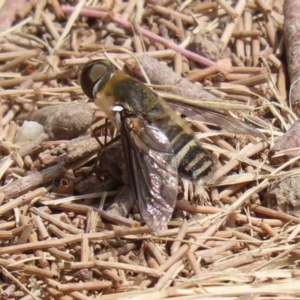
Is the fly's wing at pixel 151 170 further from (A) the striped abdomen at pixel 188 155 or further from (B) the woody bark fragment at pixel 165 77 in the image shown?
(B) the woody bark fragment at pixel 165 77

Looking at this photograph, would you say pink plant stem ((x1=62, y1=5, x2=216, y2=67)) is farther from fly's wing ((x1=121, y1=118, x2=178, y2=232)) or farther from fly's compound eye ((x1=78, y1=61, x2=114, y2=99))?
fly's wing ((x1=121, y1=118, x2=178, y2=232))

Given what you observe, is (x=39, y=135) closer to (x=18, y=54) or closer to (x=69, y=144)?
(x=69, y=144)

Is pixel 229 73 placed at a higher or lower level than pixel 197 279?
higher

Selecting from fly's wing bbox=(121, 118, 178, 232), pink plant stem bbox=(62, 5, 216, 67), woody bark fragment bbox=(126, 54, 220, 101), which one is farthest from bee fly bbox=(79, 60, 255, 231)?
pink plant stem bbox=(62, 5, 216, 67)

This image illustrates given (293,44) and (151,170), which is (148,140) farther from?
(293,44)

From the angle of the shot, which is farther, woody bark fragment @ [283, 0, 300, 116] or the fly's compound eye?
woody bark fragment @ [283, 0, 300, 116]

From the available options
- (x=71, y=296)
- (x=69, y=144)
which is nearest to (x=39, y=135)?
(x=69, y=144)
